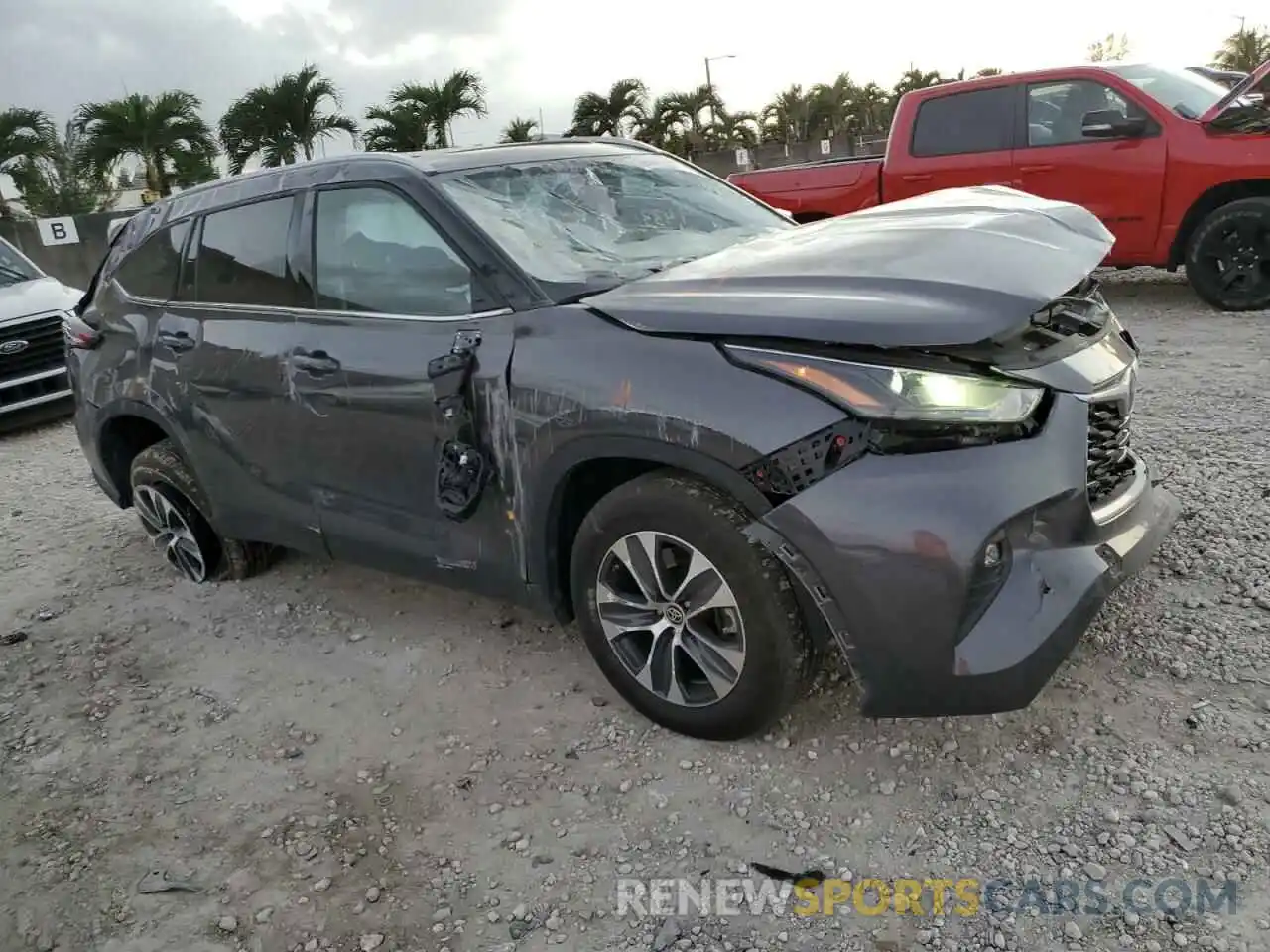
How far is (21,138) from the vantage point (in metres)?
20.4

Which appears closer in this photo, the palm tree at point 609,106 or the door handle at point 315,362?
the door handle at point 315,362

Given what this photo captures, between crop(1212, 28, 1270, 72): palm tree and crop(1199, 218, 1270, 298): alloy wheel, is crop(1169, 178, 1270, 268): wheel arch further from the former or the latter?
crop(1212, 28, 1270, 72): palm tree

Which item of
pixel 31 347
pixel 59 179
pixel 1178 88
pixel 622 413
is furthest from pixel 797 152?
pixel 622 413

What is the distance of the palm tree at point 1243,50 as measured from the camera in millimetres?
27234

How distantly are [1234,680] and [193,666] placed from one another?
11.8 feet

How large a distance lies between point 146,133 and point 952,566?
22.6 metres

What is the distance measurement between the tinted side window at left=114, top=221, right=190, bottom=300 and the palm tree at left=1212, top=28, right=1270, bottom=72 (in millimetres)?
30782

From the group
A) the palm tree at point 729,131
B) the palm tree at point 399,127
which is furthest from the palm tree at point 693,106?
the palm tree at point 399,127

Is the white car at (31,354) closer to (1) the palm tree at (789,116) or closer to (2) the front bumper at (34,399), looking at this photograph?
(2) the front bumper at (34,399)

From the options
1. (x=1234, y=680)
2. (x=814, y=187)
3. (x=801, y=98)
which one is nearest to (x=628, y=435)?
(x=1234, y=680)

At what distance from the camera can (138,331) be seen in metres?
4.25

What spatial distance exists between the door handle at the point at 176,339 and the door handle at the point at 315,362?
2.43ft

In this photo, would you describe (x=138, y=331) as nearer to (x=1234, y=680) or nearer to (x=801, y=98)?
(x=1234, y=680)

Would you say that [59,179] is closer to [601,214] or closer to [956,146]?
[956,146]
